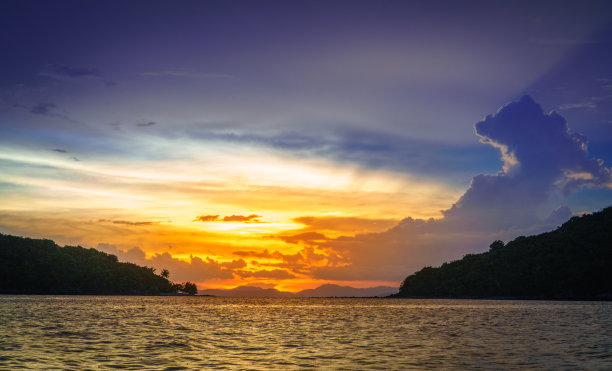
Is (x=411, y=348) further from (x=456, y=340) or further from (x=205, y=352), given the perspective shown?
(x=205, y=352)

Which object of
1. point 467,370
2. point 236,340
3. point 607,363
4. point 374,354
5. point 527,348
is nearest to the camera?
point 467,370

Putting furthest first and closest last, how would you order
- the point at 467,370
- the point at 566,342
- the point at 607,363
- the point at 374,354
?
the point at 566,342, the point at 374,354, the point at 607,363, the point at 467,370

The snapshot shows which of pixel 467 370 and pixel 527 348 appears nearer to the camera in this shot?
pixel 467 370

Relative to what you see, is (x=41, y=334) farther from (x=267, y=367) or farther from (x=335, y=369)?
(x=335, y=369)

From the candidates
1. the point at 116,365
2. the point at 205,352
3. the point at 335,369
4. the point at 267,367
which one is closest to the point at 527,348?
the point at 335,369

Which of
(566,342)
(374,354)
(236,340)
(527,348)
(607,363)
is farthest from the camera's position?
(236,340)

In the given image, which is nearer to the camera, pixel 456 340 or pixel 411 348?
pixel 411 348

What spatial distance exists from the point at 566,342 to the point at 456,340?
11527mm

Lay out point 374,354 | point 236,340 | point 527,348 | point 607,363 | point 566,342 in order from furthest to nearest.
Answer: point 236,340 → point 566,342 → point 527,348 → point 374,354 → point 607,363

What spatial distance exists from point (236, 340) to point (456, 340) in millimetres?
25578

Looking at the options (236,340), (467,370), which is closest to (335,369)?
(467,370)

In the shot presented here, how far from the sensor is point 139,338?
6156 cm

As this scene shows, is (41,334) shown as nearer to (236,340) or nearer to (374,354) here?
(236,340)

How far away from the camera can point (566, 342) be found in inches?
2235
